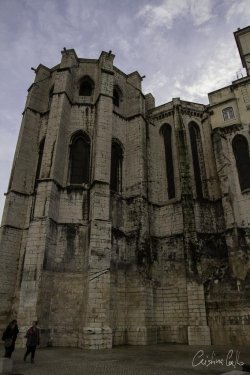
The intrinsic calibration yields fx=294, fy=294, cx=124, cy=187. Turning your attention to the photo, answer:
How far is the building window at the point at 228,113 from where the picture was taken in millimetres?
18000

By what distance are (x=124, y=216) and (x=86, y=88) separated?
9.48 metres

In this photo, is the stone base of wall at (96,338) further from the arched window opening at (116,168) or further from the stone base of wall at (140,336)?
the arched window opening at (116,168)

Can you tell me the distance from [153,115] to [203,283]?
11.5 metres

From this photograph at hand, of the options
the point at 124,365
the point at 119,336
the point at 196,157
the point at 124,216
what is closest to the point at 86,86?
the point at 196,157

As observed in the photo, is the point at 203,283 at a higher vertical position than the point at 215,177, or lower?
lower

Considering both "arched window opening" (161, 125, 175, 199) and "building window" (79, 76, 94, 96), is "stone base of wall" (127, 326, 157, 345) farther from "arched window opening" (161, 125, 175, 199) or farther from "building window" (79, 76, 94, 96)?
"building window" (79, 76, 94, 96)

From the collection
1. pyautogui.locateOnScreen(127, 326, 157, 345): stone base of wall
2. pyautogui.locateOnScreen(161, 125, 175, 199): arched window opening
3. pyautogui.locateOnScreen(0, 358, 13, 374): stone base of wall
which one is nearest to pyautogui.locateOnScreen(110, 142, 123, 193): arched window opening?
pyautogui.locateOnScreen(161, 125, 175, 199): arched window opening

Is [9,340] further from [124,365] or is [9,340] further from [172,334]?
[172,334]

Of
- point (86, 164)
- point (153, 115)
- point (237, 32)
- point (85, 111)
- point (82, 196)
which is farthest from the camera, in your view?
point (237, 32)

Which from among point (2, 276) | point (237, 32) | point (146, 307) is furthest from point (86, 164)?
point (237, 32)

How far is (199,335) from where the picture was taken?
41.7 ft

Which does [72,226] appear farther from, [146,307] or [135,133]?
[135,133]

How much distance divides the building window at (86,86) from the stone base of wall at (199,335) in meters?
14.9

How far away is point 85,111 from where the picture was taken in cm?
1773
